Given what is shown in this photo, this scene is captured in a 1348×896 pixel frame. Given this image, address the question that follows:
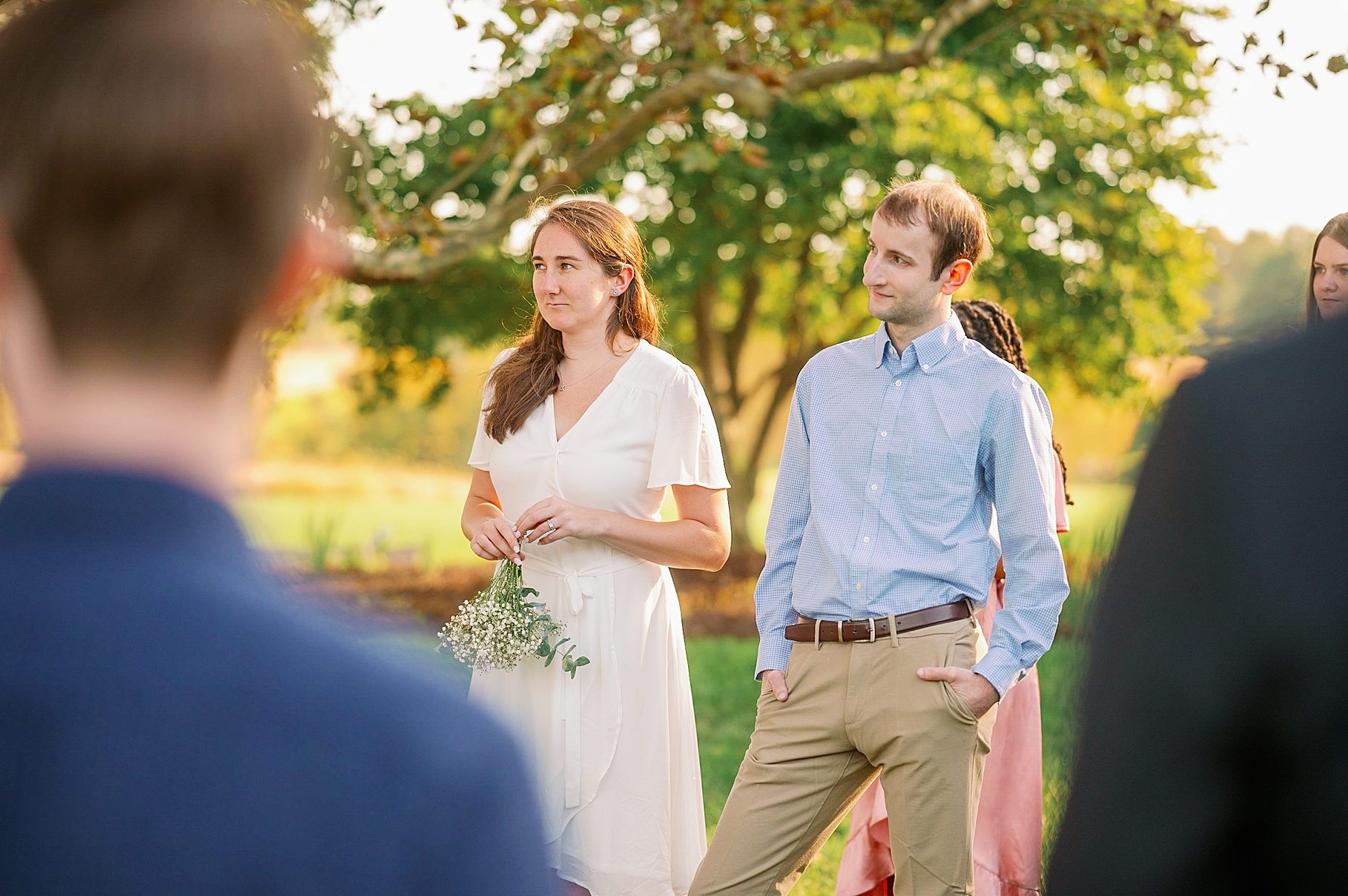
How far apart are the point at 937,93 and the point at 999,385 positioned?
9.23 metres

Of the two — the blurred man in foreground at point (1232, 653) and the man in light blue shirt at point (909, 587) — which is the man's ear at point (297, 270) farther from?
the man in light blue shirt at point (909, 587)

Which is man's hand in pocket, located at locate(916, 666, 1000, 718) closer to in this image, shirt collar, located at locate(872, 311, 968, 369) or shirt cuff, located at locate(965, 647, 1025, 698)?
shirt cuff, located at locate(965, 647, 1025, 698)

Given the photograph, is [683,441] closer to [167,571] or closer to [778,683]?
[778,683]

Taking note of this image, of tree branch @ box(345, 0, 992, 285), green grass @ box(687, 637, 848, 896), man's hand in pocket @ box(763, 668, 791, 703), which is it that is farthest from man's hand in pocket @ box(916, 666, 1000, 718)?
tree branch @ box(345, 0, 992, 285)

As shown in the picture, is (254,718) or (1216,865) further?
(1216,865)

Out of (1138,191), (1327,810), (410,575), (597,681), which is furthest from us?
(410,575)

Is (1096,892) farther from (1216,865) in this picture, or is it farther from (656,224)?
(656,224)

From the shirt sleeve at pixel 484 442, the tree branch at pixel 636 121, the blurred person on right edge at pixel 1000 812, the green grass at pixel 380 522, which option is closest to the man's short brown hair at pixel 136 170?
the shirt sleeve at pixel 484 442

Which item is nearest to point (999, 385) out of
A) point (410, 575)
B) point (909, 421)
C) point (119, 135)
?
point (909, 421)

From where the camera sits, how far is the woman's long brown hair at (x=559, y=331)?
11.7 ft

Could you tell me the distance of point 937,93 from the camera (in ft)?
38.2

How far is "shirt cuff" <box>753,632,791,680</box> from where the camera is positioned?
11.2ft

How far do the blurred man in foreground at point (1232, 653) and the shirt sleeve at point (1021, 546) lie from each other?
219 centimetres

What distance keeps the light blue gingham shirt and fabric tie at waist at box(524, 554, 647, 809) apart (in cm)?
56
